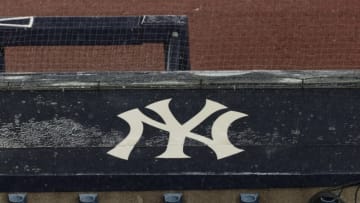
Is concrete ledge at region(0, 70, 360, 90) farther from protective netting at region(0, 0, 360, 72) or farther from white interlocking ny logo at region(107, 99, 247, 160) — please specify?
protective netting at region(0, 0, 360, 72)

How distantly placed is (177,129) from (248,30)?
18.0 ft

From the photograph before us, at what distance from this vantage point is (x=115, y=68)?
8453 millimetres

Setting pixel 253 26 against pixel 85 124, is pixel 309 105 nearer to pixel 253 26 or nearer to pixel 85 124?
pixel 85 124

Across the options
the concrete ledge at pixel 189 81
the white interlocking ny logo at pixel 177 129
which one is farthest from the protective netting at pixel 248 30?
the white interlocking ny logo at pixel 177 129

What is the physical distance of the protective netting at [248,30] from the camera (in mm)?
8992

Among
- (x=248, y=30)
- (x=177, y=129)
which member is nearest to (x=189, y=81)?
(x=177, y=129)

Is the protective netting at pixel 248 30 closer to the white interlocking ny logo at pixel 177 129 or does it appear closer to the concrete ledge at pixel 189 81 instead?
the concrete ledge at pixel 189 81

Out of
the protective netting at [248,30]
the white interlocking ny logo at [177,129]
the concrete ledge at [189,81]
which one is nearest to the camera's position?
the white interlocking ny logo at [177,129]

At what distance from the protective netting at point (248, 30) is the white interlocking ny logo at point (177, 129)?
4687mm

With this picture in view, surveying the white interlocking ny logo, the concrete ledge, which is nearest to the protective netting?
the concrete ledge

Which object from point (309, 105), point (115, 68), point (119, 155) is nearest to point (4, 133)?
point (119, 155)

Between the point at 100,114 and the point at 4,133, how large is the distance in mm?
509

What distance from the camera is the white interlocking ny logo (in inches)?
158

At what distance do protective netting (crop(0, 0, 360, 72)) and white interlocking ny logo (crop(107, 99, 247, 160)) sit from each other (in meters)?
4.69
